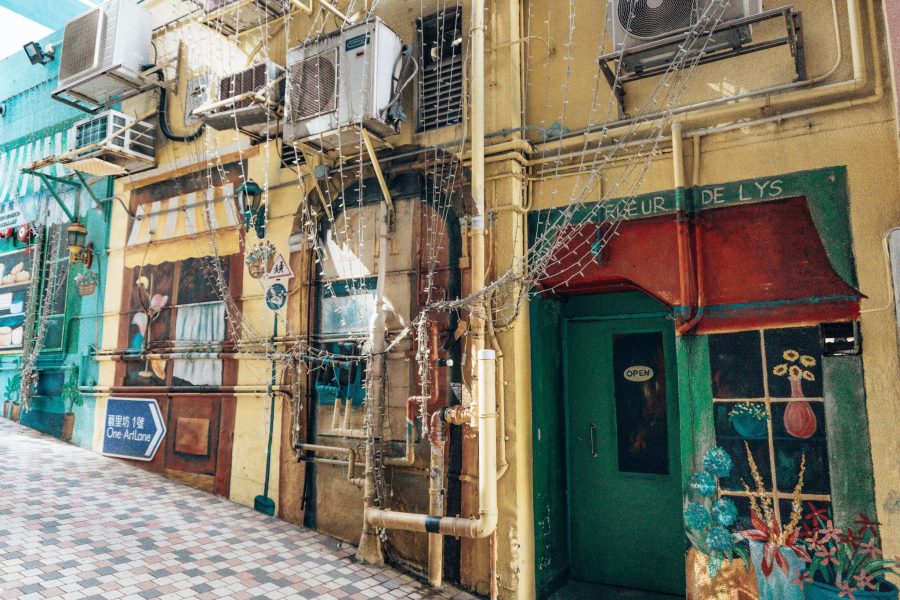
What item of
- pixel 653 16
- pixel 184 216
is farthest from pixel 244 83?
pixel 653 16

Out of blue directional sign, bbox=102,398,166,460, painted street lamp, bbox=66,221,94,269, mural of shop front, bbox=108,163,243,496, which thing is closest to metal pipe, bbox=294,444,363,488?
mural of shop front, bbox=108,163,243,496

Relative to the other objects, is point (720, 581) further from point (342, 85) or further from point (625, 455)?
point (342, 85)

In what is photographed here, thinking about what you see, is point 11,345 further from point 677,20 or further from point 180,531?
point 677,20

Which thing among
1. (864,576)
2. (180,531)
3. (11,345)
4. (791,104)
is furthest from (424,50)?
(11,345)

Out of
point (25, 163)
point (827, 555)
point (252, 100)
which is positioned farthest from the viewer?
point (25, 163)

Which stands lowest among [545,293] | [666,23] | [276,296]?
[545,293]

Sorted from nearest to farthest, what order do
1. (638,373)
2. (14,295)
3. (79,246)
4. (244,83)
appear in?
(638,373)
(244,83)
(79,246)
(14,295)

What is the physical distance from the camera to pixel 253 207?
7.88m

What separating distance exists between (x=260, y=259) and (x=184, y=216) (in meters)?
1.95

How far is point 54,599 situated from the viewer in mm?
4363

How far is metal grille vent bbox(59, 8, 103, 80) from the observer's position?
8.85 m

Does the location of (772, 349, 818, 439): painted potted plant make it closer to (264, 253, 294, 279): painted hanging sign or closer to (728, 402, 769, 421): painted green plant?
(728, 402, 769, 421): painted green plant

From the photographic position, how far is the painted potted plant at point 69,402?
9508 mm

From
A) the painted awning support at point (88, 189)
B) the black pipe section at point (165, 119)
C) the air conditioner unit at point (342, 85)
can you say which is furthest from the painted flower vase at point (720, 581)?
the painted awning support at point (88, 189)
